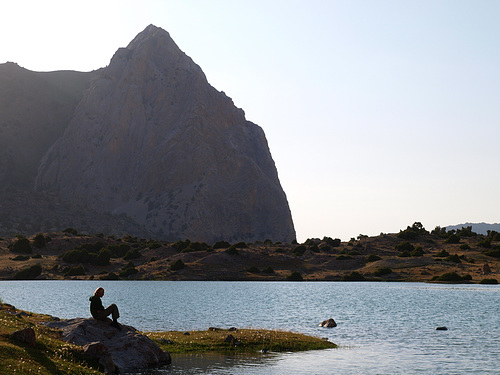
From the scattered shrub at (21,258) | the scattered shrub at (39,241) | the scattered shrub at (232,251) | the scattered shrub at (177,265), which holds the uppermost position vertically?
the scattered shrub at (39,241)

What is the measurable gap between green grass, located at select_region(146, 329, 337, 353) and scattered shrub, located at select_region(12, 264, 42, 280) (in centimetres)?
8638

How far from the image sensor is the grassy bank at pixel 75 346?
2123 centimetres

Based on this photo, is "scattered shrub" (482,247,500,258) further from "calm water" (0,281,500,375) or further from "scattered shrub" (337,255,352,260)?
"calm water" (0,281,500,375)

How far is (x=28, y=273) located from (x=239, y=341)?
9226 centimetres

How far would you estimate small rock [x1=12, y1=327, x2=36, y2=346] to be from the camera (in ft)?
76.1

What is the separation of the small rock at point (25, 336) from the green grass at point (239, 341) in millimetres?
10963

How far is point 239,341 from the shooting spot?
35562 mm

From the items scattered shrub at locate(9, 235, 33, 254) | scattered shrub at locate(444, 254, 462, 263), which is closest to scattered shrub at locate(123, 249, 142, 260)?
scattered shrub at locate(9, 235, 33, 254)

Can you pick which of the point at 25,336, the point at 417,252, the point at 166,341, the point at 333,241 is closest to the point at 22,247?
the point at 333,241

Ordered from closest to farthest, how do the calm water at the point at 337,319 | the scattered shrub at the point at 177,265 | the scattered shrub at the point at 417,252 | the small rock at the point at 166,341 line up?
the calm water at the point at 337,319, the small rock at the point at 166,341, the scattered shrub at the point at 177,265, the scattered shrub at the point at 417,252

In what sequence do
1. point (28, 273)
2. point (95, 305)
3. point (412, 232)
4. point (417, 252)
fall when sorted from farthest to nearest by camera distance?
point (412, 232) → point (417, 252) → point (28, 273) → point (95, 305)

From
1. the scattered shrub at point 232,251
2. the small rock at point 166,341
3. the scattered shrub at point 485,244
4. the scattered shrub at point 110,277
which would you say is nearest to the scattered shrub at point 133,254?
the scattered shrub at point 110,277

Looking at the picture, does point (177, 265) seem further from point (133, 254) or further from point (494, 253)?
point (494, 253)

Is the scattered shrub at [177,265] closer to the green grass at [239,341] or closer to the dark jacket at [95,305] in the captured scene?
the green grass at [239,341]
